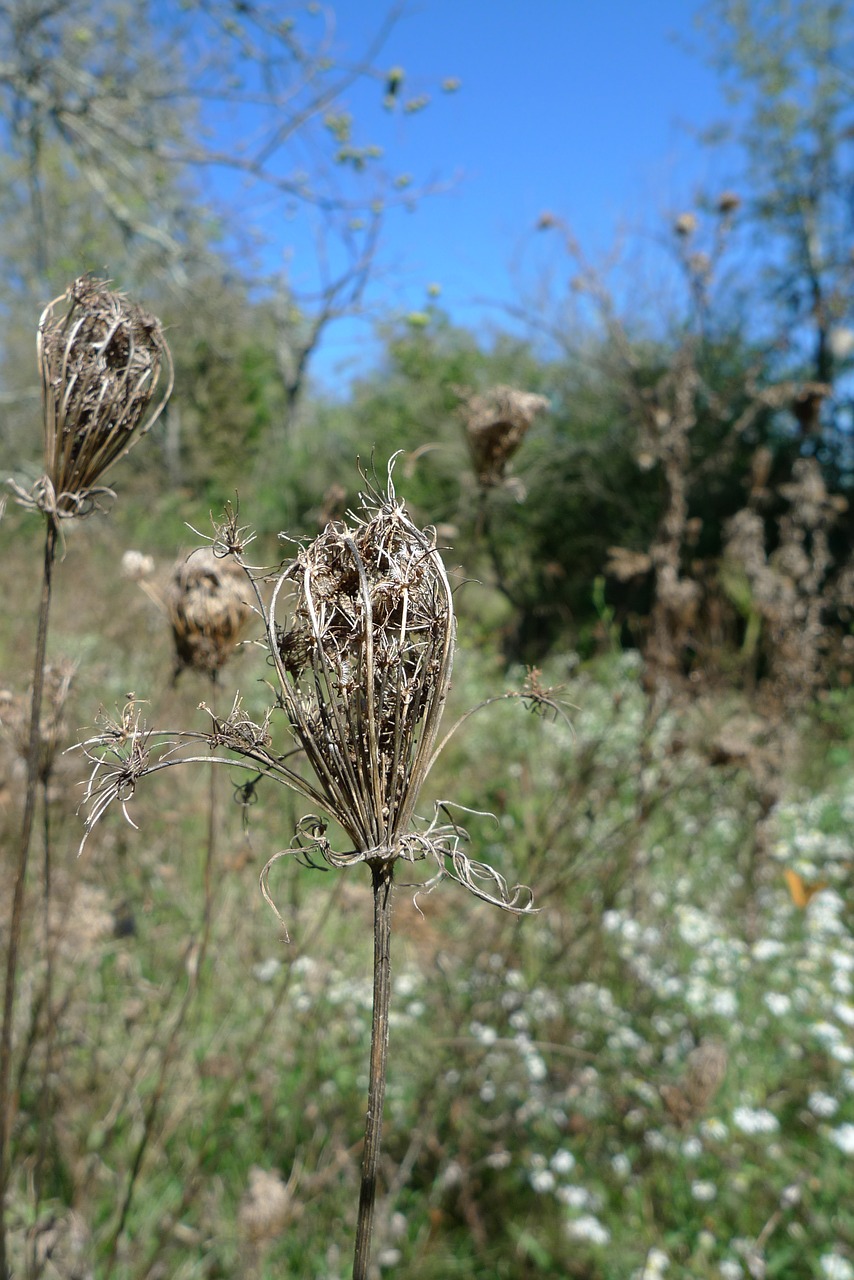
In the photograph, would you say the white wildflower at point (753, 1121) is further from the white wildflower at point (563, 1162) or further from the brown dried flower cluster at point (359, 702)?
the brown dried flower cluster at point (359, 702)

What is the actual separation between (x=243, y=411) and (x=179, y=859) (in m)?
12.8

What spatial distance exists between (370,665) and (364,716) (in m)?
0.10

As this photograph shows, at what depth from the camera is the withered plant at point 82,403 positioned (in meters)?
1.35

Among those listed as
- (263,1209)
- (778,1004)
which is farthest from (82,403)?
(778,1004)

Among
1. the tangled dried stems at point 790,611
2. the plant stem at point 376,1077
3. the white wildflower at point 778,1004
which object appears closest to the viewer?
the plant stem at point 376,1077

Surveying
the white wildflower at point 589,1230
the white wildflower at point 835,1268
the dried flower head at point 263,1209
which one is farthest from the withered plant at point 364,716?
the white wildflower at point 835,1268

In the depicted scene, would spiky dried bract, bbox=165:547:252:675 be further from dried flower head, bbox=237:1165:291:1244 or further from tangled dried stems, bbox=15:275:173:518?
dried flower head, bbox=237:1165:291:1244

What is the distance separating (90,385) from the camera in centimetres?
140

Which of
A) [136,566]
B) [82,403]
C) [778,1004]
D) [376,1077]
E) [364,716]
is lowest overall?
[778,1004]

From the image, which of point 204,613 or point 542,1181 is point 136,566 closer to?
point 204,613

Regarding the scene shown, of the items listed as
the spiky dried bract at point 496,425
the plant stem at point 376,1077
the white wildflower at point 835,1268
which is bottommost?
the white wildflower at point 835,1268

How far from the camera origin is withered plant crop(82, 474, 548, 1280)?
34.1 inches

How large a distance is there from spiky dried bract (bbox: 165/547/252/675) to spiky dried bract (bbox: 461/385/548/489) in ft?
3.04

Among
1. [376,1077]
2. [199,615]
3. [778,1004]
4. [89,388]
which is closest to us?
[376,1077]
